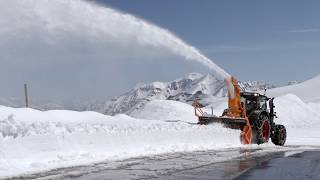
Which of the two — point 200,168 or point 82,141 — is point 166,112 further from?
point 200,168

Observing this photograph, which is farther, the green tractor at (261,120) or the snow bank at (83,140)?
the green tractor at (261,120)

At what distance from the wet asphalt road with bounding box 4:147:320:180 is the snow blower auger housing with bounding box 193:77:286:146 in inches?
171

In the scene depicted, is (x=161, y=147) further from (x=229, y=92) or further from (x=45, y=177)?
(x=45, y=177)

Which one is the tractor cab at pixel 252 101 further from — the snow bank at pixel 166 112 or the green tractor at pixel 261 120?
the snow bank at pixel 166 112

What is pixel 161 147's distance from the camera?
18312 mm

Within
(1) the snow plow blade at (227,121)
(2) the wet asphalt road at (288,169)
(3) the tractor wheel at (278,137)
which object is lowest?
(2) the wet asphalt road at (288,169)

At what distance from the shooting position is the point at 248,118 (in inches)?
887

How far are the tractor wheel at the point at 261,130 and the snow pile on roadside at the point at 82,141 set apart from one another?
196 centimetres

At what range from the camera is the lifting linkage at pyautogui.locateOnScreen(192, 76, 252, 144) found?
21469 mm

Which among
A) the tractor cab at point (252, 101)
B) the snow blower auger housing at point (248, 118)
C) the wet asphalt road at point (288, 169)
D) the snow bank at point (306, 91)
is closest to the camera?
the wet asphalt road at point (288, 169)

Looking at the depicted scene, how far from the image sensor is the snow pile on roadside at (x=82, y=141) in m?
13.7

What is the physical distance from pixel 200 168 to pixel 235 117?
899cm

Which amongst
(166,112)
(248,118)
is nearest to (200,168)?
(248,118)

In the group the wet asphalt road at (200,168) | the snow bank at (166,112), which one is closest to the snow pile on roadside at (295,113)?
the snow bank at (166,112)
